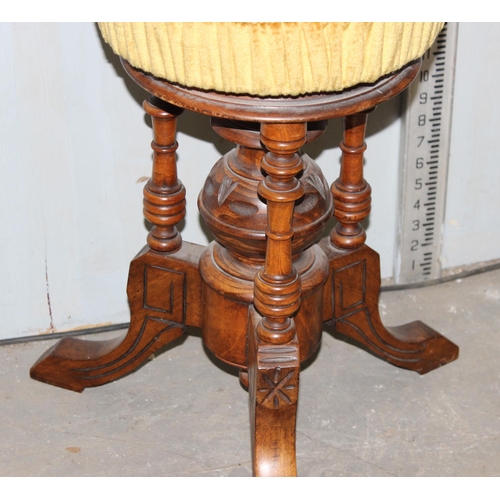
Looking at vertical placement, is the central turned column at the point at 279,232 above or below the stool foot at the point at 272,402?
above

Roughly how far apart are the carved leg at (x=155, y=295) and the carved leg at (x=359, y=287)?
0.75ft

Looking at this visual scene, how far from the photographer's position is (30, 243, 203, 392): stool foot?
1.42m

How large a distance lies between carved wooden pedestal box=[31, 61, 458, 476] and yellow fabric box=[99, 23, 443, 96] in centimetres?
4

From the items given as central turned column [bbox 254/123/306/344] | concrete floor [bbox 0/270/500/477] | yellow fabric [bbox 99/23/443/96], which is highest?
yellow fabric [bbox 99/23/443/96]

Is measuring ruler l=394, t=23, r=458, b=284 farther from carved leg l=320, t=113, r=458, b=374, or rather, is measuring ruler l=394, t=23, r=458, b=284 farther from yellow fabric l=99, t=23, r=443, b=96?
yellow fabric l=99, t=23, r=443, b=96

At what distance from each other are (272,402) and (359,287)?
32cm

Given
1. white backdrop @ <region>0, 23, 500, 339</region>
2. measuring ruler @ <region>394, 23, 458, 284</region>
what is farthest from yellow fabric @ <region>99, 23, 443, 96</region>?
measuring ruler @ <region>394, 23, 458, 284</region>

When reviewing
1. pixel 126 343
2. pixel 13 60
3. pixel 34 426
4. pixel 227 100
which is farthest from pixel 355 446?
pixel 13 60

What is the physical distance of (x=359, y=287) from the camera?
147 centimetres

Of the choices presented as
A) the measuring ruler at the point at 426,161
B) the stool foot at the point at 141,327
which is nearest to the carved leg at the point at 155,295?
the stool foot at the point at 141,327

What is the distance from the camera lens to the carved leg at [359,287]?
1.39 m

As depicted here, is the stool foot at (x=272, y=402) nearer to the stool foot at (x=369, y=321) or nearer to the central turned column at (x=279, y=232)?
the central turned column at (x=279, y=232)

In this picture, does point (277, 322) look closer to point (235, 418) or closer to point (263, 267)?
point (263, 267)
